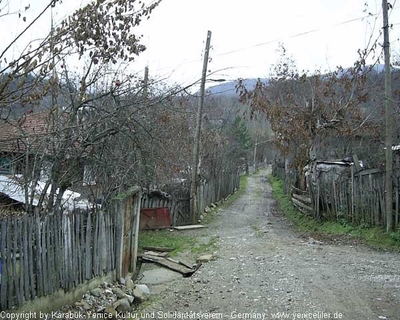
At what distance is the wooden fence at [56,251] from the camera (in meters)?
4.54

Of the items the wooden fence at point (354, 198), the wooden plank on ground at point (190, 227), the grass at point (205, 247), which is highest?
the wooden fence at point (354, 198)

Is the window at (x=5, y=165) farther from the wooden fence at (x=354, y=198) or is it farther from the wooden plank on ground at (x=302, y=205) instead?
the wooden plank on ground at (x=302, y=205)

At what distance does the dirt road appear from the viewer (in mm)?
5383

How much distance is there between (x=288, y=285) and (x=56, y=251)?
3.59 metres

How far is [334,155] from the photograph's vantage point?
91.5 ft

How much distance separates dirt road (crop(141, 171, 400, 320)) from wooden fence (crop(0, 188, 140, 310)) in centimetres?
112

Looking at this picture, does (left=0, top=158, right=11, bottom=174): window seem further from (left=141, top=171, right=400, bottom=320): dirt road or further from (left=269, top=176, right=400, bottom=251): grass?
(left=269, top=176, right=400, bottom=251): grass

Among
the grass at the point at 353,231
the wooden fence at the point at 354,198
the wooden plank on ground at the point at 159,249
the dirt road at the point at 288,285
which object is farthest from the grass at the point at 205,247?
the wooden fence at the point at 354,198

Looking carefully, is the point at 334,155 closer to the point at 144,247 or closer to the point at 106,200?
the point at 144,247

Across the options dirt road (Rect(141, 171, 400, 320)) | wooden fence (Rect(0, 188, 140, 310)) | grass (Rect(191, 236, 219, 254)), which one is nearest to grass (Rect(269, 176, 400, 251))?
dirt road (Rect(141, 171, 400, 320))

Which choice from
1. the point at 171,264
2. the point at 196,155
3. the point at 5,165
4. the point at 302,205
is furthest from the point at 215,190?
the point at 5,165

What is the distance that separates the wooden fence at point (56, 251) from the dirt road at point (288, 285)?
44.0 inches

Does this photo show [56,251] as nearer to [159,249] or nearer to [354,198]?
[159,249]

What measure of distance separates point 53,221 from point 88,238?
0.99 metres
